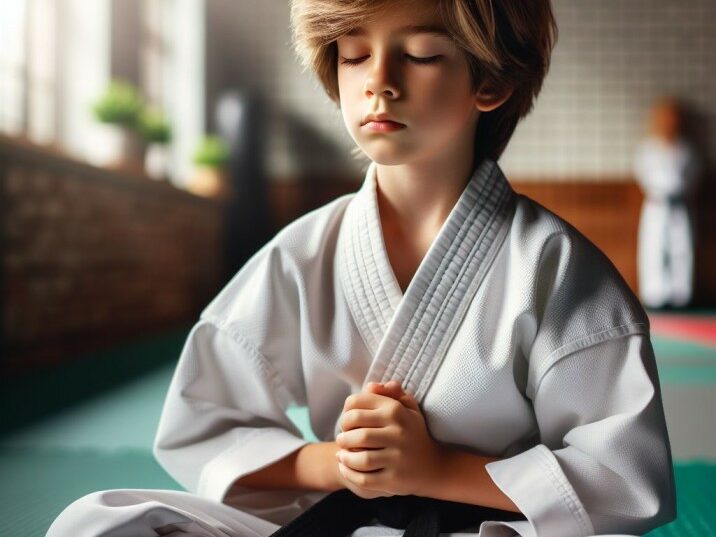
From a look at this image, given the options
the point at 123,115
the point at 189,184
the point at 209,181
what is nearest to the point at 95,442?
the point at 123,115

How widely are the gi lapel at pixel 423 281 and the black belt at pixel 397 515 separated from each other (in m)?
0.14

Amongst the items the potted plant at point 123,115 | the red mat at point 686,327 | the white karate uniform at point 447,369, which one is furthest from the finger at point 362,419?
the red mat at point 686,327

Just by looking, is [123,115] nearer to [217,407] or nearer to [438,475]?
[217,407]

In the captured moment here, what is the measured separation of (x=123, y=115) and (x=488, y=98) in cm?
393

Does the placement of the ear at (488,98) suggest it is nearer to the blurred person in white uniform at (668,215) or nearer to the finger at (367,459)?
the finger at (367,459)

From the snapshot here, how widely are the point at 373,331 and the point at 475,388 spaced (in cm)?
16

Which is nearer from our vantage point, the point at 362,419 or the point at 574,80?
the point at 362,419

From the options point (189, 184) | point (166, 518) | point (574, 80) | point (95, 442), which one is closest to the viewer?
point (166, 518)

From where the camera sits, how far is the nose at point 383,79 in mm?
978

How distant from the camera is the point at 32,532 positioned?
1.54 meters

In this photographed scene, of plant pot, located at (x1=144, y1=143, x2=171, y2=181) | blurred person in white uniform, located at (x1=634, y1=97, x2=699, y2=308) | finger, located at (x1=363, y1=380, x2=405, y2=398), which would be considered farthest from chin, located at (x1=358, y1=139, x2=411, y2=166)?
blurred person in white uniform, located at (x1=634, y1=97, x2=699, y2=308)

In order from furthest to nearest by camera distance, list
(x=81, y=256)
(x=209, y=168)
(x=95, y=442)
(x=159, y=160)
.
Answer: (x=209, y=168), (x=159, y=160), (x=81, y=256), (x=95, y=442)

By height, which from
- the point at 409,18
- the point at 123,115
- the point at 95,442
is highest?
the point at 409,18

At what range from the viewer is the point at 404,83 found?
3.26 feet
